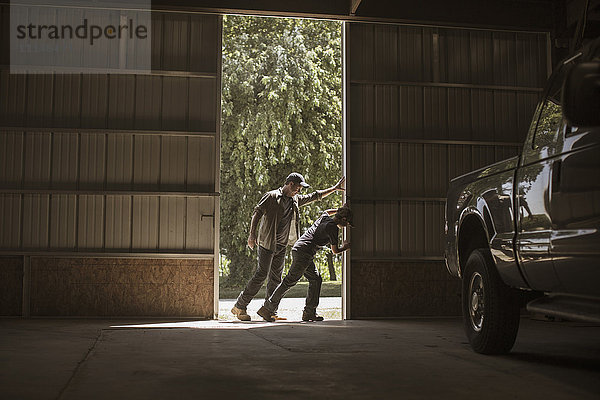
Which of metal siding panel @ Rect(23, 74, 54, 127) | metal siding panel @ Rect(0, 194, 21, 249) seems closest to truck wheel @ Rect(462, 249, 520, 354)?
metal siding panel @ Rect(0, 194, 21, 249)

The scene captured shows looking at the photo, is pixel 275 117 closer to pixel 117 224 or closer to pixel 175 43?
pixel 175 43

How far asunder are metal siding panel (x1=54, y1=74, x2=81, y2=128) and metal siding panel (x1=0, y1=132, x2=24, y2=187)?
0.66 meters

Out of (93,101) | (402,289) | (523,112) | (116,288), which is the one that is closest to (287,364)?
(116,288)

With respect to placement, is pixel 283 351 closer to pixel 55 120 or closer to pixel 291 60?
pixel 55 120

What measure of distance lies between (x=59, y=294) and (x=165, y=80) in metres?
3.71

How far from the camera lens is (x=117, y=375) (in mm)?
4512

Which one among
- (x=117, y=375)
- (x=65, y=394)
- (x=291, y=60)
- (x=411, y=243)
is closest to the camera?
(x=65, y=394)

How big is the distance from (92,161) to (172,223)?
159 cm

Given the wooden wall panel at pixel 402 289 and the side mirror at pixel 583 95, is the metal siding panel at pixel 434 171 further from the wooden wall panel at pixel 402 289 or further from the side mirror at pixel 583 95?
the side mirror at pixel 583 95

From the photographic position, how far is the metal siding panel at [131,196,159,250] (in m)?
10.0

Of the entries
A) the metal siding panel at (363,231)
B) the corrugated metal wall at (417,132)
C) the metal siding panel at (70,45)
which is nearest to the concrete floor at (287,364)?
the corrugated metal wall at (417,132)

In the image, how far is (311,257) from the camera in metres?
9.48

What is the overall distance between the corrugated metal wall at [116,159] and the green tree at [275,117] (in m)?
8.25

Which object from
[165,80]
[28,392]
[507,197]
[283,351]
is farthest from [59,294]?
[507,197]
